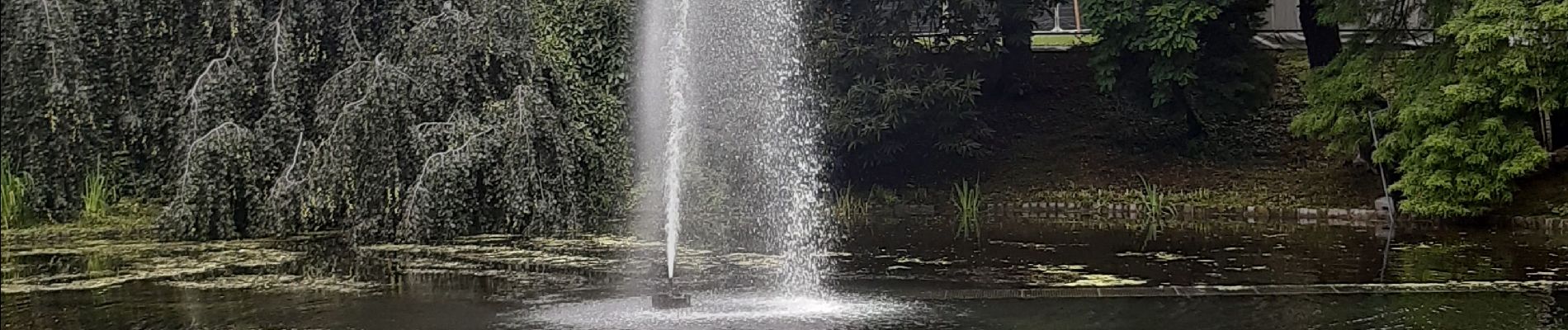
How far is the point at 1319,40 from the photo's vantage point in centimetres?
1598

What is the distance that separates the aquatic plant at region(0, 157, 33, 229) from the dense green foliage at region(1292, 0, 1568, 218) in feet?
32.0

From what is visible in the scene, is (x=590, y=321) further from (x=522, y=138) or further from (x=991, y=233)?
(x=991, y=233)

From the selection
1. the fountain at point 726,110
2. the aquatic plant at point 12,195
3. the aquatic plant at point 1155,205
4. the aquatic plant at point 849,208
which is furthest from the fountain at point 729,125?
the aquatic plant at point 12,195

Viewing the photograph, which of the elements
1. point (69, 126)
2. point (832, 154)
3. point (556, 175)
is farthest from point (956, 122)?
point (69, 126)

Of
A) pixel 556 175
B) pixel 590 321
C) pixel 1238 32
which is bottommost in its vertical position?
pixel 590 321

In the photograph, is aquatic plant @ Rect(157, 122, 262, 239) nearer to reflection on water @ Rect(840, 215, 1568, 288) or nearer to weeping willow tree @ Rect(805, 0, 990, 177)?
reflection on water @ Rect(840, 215, 1568, 288)

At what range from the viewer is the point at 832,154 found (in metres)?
16.2

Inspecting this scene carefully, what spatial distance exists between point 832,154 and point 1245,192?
12.9ft

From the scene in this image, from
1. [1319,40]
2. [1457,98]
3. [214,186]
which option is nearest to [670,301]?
[214,186]

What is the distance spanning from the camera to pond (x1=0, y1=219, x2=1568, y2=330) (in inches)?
303

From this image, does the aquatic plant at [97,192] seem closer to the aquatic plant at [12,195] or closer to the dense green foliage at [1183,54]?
the aquatic plant at [12,195]

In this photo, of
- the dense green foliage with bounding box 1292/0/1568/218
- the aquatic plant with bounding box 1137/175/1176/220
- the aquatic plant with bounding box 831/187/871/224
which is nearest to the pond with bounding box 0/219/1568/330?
the dense green foliage with bounding box 1292/0/1568/218

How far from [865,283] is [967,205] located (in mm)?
6160

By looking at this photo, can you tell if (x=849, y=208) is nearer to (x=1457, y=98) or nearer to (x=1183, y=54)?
(x=1183, y=54)
